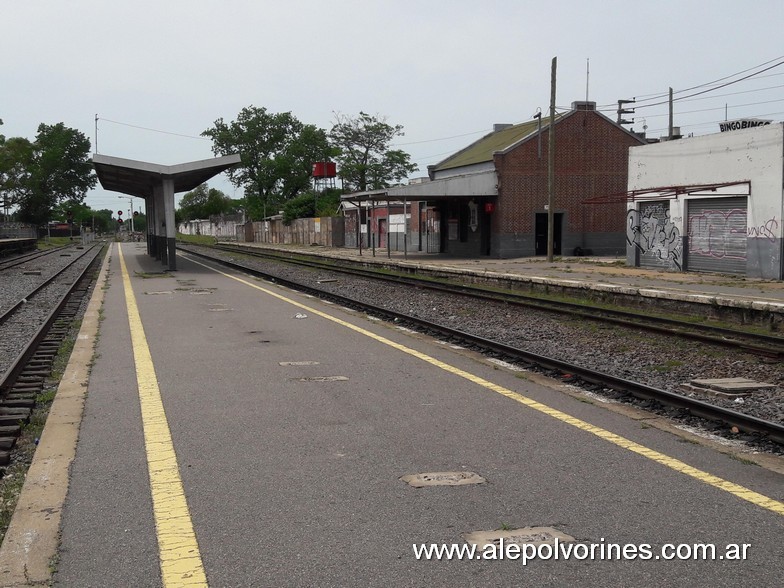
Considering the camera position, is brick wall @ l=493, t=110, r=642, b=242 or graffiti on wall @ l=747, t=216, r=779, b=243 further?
brick wall @ l=493, t=110, r=642, b=242

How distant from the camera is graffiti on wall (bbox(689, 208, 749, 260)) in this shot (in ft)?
73.8

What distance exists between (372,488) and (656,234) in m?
23.8

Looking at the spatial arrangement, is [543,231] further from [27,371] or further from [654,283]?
[27,371]

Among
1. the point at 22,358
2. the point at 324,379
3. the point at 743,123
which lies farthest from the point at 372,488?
the point at 743,123

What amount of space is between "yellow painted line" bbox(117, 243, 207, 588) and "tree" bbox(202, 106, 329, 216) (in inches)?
3464

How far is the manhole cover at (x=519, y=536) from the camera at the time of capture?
402 cm

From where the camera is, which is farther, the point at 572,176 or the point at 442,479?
the point at 572,176

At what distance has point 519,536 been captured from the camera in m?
4.09

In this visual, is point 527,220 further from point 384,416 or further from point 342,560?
point 342,560

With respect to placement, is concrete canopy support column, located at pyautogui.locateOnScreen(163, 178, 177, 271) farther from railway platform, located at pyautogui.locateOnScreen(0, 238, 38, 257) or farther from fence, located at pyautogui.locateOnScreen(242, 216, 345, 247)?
fence, located at pyautogui.locateOnScreen(242, 216, 345, 247)

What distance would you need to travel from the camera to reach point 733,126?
24.9m

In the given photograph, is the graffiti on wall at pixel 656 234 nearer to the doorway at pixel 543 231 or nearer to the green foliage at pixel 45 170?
the doorway at pixel 543 231

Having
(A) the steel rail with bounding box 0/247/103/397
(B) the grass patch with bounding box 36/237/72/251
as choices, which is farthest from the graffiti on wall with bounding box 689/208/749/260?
(B) the grass patch with bounding box 36/237/72/251

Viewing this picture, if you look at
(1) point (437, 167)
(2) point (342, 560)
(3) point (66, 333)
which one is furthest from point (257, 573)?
(1) point (437, 167)
